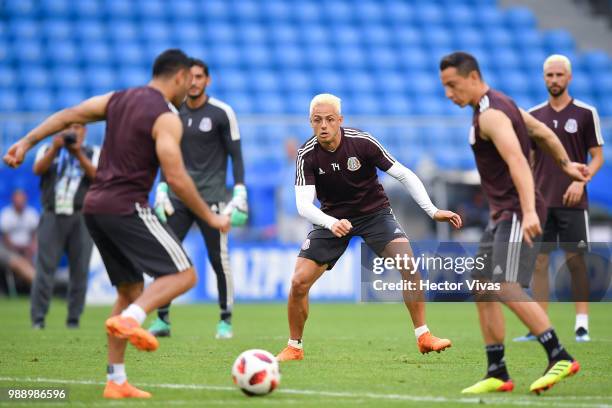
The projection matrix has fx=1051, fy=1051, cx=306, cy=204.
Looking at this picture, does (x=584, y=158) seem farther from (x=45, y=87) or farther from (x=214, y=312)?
(x=45, y=87)

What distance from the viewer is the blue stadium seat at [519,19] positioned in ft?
91.7

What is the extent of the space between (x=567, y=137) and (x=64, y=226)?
6239 millimetres

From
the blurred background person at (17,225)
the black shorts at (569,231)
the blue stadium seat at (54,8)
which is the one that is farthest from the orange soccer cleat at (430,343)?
the blue stadium seat at (54,8)

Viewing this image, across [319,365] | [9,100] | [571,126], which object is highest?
[9,100]

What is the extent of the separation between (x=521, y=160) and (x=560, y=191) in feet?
14.8

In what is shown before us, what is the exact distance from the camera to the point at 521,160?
21.4ft

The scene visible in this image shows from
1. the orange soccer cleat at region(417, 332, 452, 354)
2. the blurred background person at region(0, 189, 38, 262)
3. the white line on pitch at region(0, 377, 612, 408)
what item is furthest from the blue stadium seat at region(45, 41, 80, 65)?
the white line on pitch at region(0, 377, 612, 408)

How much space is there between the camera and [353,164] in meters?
8.79

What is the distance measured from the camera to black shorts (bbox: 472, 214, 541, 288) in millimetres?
6746

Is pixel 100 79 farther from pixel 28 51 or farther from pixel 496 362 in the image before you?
pixel 496 362

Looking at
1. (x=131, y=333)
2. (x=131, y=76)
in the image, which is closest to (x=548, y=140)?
(x=131, y=333)

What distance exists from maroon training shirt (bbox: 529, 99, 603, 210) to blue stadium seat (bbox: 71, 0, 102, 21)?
1654 cm

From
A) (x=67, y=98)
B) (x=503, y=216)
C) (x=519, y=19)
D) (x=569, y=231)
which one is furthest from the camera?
(x=519, y=19)

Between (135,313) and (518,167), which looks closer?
(135,313)
